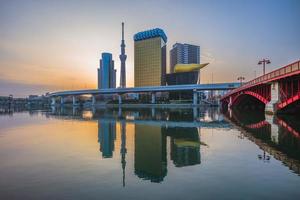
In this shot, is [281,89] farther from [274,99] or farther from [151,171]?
[151,171]

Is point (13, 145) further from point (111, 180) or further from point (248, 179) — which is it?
point (248, 179)

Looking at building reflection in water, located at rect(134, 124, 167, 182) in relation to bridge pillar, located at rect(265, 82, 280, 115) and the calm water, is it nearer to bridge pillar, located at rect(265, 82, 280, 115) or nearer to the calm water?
the calm water

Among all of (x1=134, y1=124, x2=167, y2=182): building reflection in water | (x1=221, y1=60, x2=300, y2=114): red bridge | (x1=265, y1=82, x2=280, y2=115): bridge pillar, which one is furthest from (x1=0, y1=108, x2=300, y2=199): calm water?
(x1=265, y1=82, x2=280, y2=115): bridge pillar

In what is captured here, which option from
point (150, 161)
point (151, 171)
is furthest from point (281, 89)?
point (151, 171)

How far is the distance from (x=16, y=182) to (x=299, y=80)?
122ft

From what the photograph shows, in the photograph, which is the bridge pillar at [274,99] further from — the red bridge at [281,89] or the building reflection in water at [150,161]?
the building reflection in water at [150,161]

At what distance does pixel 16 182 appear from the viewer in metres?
8.88

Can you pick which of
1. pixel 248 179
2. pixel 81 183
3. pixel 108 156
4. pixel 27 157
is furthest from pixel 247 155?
pixel 27 157

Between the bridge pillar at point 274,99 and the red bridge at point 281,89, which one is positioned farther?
the bridge pillar at point 274,99

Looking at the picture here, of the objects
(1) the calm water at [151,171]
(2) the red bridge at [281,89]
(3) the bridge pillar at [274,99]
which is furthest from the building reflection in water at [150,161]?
(3) the bridge pillar at [274,99]

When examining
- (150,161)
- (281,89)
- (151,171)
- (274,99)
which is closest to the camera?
(151,171)

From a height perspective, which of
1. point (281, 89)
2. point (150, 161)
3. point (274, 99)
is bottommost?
point (150, 161)

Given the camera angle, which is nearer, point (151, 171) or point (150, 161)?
point (151, 171)

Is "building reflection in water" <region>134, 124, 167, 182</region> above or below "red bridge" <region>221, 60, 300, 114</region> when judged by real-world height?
below
